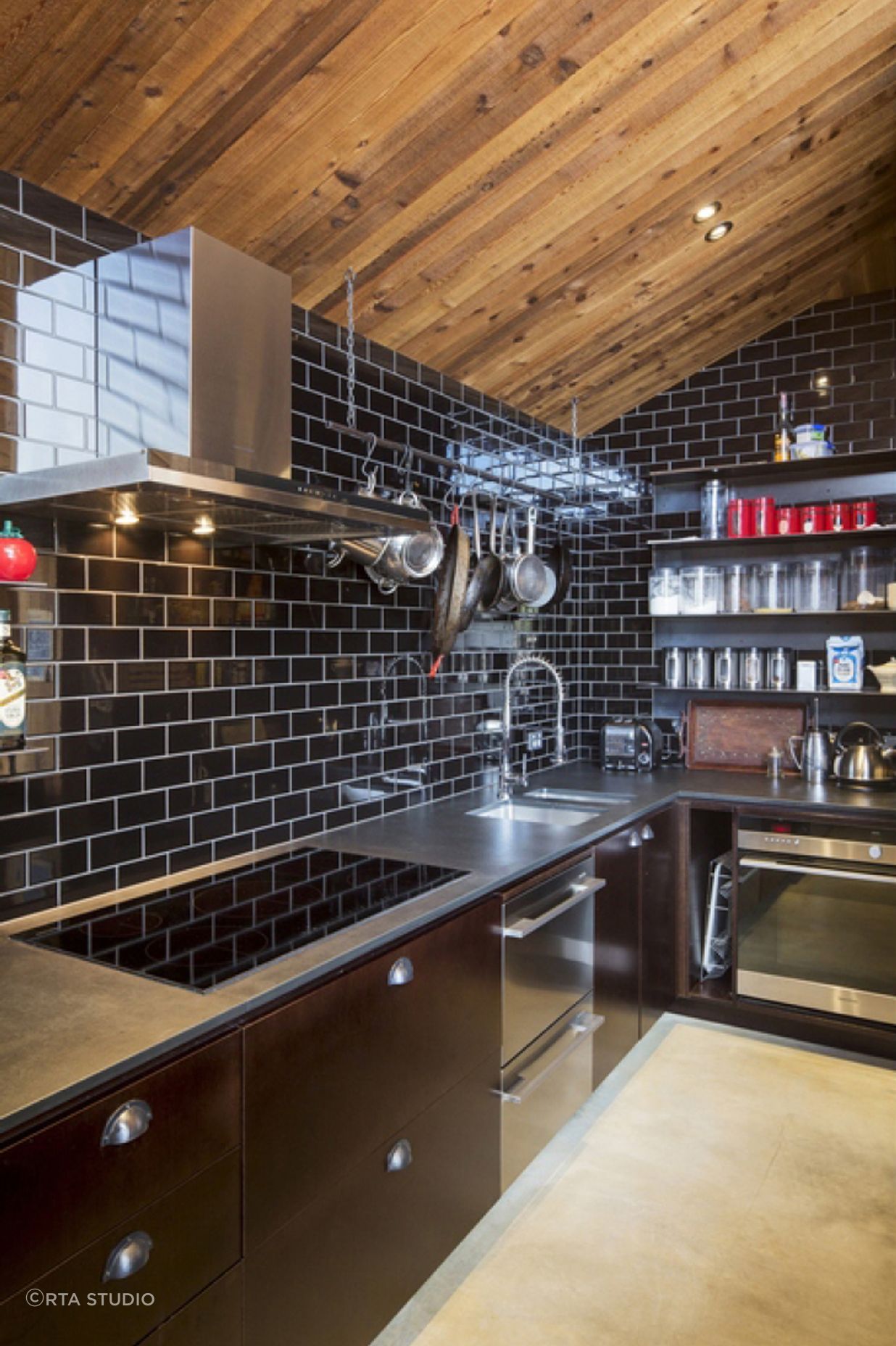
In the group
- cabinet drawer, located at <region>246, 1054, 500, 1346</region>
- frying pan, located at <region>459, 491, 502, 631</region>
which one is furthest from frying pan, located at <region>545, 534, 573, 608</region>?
cabinet drawer, located at <region>246, 1054, 500, 1346</region>

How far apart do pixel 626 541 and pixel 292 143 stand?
2408 mm

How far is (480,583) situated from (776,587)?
1.37m

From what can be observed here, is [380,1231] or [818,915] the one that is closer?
[380,1231]

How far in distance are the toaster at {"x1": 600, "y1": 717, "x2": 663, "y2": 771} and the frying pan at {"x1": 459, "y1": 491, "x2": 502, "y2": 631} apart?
102cm

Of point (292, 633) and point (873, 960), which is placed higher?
point (292, 633)

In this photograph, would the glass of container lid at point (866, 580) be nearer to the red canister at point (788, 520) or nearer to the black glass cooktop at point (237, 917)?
the red canister at point (788, 520)

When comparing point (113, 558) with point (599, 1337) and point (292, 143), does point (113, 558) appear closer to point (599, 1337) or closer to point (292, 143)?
point (292, 143)

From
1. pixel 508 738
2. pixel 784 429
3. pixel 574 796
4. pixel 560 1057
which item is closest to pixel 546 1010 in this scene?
pixel 560 1057

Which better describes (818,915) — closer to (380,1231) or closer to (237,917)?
(380,1231)

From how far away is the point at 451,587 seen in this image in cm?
251

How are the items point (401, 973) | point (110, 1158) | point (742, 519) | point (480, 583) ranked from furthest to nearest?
point (742, 519) → point (480, 583) → point (401, 973) → point (110, 1158)

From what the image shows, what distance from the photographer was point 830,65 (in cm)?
220

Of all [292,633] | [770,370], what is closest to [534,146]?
[292,633]

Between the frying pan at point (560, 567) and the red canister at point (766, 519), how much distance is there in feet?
2.58
